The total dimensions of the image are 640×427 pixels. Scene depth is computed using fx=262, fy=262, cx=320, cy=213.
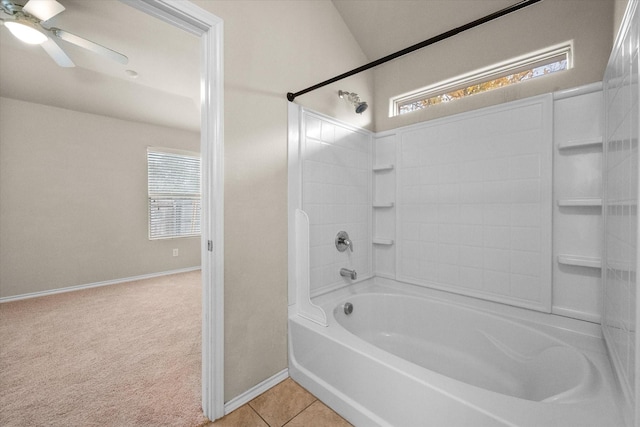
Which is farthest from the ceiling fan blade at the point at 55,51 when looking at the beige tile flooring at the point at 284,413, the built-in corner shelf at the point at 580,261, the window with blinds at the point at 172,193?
the built-in corner shelf at the point at 580,261

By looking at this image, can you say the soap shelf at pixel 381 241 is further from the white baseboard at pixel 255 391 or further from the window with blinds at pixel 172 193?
the window with blinds at pixel 172 193

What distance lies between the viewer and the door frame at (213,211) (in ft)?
4.56

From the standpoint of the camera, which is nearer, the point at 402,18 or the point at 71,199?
the point at 402,18

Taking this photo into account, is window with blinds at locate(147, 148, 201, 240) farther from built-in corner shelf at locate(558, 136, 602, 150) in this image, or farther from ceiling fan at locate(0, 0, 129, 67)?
built-in corner shelf at locate(558, 136, 602, 150)

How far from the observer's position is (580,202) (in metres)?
1.49

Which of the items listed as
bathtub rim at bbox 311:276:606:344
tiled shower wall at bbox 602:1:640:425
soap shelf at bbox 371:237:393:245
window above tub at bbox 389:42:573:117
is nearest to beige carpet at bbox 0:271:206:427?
bathtub rim at bbox 311:276:606:344

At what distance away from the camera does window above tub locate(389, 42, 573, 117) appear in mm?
1699

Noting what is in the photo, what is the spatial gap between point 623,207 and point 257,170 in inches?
65.9

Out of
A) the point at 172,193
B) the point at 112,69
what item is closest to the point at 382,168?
the point at 112,69

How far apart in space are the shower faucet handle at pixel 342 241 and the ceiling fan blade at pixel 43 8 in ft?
7.70

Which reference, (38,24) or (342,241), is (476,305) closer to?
(342,241)

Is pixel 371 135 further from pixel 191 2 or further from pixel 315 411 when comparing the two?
pixel 315 411

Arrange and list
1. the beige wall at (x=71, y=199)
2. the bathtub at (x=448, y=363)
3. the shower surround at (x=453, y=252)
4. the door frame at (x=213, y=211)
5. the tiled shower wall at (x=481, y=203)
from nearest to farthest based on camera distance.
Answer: the bathtub at (x=448, y=363) → the shower surround at (x=453, y=252) → the door frame at (x=213, y=211) → the tiled shower wall at (x=481, y=203) → the beige wall at (x=71, y=199)

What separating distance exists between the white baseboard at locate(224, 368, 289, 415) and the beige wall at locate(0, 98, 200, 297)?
3.44m
